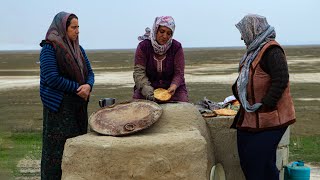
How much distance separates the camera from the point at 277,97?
3.73 metres

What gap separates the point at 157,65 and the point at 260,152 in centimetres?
128

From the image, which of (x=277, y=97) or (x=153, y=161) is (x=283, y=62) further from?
(x=153, y=161)

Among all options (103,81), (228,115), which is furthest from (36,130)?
(103,81)

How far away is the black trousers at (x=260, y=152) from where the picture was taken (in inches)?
153

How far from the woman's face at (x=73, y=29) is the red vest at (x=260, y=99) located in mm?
1481

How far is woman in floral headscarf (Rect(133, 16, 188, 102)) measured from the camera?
4516 mm

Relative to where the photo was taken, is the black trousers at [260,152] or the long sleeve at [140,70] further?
the long sleeve at [140,70]

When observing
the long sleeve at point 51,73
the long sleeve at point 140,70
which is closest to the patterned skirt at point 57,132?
the long sleeve at point 51,73

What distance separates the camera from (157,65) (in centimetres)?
459

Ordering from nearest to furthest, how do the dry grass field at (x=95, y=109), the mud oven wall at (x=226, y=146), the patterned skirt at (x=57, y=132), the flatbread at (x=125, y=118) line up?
the flatbread at (x=125, y=118), the patterned skirt at (x=57, y=132), the mud oven wall at (x=226, y=146), the dry grass field at (x=95, y=109)

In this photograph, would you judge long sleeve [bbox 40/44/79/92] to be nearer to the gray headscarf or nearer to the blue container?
the gray headscarf

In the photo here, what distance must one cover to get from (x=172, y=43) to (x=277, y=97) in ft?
4.09

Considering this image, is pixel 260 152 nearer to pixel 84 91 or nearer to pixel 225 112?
pixel 225 112

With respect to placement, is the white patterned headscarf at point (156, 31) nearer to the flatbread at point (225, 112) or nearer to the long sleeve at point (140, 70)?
the long sleeve at point (140, 70)
